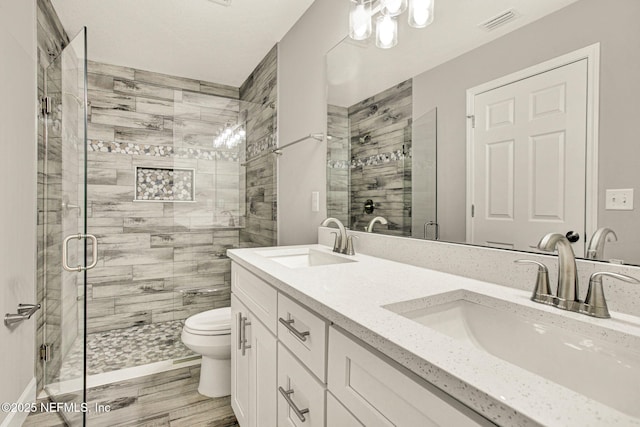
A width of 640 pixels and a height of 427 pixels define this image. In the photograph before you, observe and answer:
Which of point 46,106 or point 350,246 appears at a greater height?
point 46,106

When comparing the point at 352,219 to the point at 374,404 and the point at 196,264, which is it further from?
the point at 196,264

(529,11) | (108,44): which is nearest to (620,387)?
(529,11)

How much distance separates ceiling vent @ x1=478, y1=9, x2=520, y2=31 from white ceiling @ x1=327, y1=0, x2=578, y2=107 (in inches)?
0.4

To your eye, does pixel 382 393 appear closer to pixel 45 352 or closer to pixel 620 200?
pixel 620 200

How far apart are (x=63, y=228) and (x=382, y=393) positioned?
79.7 inches

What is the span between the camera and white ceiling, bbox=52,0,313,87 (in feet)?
7.05

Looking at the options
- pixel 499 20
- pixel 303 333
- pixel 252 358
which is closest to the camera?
pixel 303 333

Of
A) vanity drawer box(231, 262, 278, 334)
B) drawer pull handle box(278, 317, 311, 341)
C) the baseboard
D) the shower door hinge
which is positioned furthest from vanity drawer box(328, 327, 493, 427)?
the shower door hinge

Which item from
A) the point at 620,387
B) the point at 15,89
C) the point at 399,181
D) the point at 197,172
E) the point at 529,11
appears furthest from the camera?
the point at 197,172

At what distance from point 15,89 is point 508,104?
2.26m

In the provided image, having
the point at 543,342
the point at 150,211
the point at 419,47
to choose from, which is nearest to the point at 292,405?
the point at 543,342

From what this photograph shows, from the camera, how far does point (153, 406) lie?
185 centimetres

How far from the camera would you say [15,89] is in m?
1.61

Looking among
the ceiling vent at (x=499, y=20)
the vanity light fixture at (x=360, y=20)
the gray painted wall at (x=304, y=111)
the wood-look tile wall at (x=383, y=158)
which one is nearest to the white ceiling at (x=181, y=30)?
the gray painted wall at (x=304, y=111)
